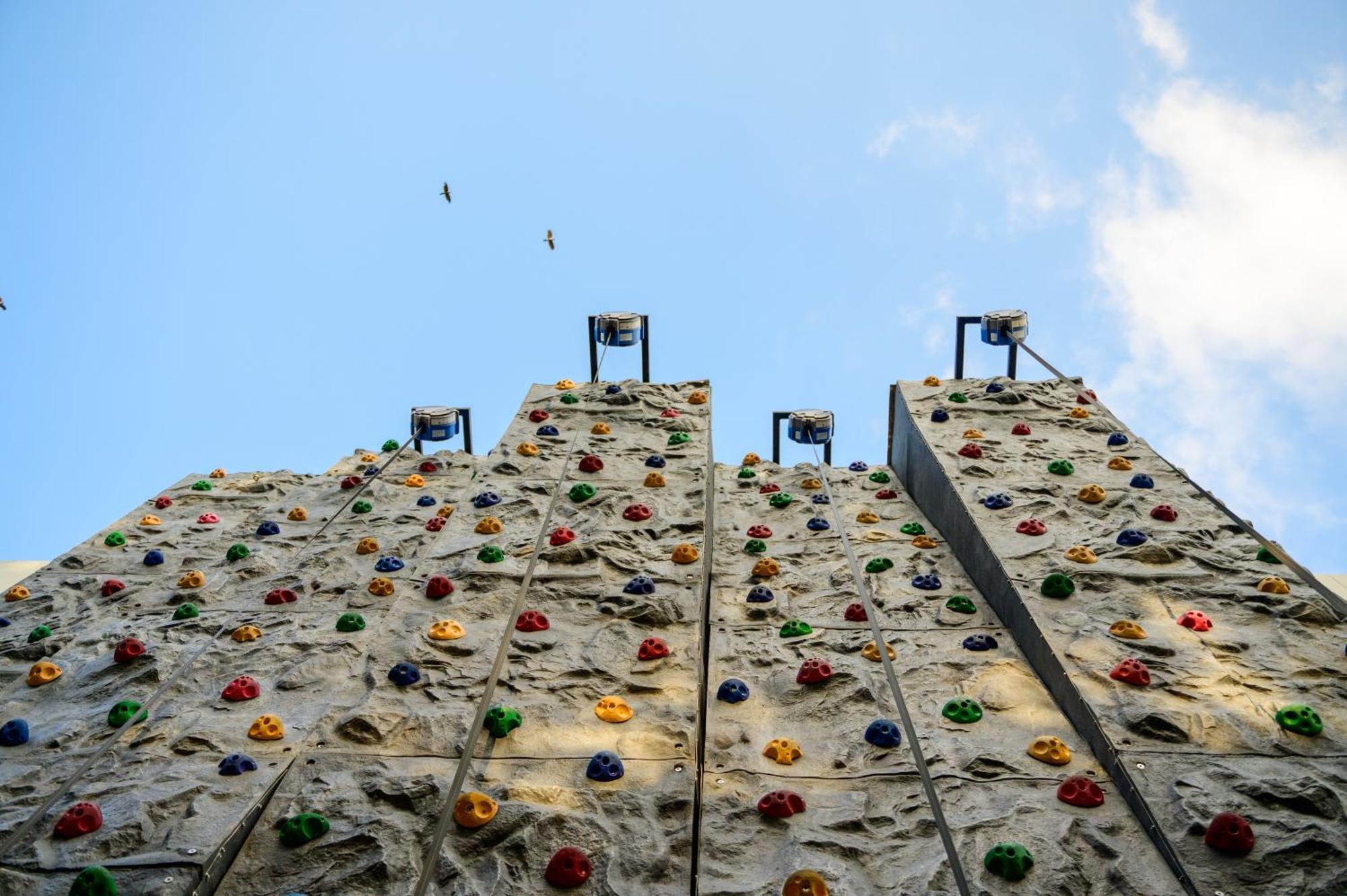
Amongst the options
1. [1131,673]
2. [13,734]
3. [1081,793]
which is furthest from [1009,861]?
[13,734]

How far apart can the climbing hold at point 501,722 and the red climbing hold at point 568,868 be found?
2.09ft

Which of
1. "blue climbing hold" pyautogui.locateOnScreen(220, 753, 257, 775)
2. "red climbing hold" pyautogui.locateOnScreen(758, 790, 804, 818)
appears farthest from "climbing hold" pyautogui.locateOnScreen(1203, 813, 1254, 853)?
"blue climbing hold" pyautogui.locateOnScreen(220, 753, 257, 775)

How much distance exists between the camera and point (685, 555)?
4.93 m

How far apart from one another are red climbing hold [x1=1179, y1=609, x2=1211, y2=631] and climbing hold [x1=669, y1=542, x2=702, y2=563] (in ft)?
6.34

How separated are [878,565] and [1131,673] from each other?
1.59 m

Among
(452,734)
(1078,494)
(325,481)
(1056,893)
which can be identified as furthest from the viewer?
(325,481)

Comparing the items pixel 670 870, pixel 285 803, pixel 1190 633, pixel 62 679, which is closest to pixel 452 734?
pixel 285 803

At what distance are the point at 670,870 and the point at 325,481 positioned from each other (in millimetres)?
4531

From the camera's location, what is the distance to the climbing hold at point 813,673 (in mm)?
4066

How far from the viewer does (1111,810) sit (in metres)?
3.27

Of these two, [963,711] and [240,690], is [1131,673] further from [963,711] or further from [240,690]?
[240,690]

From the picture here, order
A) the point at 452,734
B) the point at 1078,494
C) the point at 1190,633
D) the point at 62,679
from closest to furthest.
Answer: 1. the point at 452,734
2. the point at 1190,633
3. the point at 62,679
4. the point at 1078,494

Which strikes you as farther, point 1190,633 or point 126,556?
point 126,556

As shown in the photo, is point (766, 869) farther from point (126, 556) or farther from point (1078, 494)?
point (126, 556)
